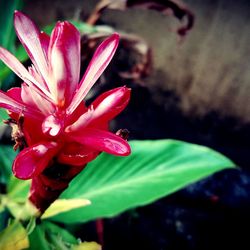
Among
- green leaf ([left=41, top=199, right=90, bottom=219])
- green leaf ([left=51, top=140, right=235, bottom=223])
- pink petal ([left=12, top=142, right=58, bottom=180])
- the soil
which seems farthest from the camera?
the soil

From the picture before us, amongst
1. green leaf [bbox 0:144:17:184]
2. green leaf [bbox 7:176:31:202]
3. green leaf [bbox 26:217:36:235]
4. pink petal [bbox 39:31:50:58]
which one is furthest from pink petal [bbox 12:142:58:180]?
green leaf [bbox 0:144:17:184]

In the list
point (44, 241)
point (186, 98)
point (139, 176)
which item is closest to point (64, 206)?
point (44, 241)

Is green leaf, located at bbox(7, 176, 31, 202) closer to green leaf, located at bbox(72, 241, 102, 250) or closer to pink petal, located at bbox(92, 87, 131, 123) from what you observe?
green leaf, located at bbox(72, 241, 102, 250)

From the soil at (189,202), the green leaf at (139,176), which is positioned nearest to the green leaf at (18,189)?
the green leaf at (139,176)

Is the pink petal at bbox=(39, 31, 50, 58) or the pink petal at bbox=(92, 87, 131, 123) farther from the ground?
the pink petal at bbox=(39, 31, 50, 58)

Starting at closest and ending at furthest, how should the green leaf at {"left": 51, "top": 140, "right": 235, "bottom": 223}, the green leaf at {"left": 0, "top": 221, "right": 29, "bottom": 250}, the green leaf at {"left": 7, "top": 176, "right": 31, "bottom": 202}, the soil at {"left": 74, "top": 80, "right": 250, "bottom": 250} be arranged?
the green leaf at {"left": 0, "top": 221, "right": 29, "bottom": 250}
the green leaf at {"left": 7, "top": 176, "right": 31, "bottom": 202}
the green leaf at {"left": 51, "top": 140, "right": 235, "bottom": 223}
the soil at {"left": 74, "top": 80, "right": 250, "bottom": 250}

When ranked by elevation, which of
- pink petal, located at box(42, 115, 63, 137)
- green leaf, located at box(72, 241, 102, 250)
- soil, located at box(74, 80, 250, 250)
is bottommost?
soil, located at box(74, 80, 250, 250)
